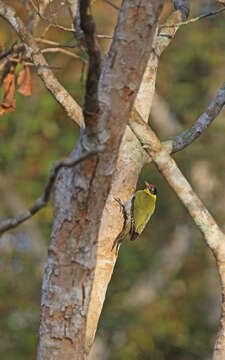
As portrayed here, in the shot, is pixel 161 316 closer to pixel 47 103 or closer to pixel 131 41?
pixel 47 103

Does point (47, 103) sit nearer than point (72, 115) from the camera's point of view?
No

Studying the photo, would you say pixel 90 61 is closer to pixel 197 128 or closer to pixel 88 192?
pixel 88 192

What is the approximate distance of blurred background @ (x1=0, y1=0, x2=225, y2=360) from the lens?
6480mm

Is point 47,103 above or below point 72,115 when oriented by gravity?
above

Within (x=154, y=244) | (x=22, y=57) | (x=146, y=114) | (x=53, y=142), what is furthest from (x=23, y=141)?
(x=146, y=114)

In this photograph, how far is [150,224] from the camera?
25.3 feet

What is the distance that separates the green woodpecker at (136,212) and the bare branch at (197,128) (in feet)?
0.97

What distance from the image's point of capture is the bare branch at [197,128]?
2.19 metres

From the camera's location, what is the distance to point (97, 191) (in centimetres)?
153

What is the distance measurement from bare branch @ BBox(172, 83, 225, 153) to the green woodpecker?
30 cm

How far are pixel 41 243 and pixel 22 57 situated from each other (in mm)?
4330

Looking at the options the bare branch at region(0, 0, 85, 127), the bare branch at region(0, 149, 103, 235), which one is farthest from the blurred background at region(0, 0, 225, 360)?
the bare branch at region(0, 149, 103, 235)

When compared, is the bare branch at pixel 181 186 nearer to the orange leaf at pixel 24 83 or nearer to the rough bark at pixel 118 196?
the rough bark at pixel 118 196

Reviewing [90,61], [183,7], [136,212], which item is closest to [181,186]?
[90,61]
